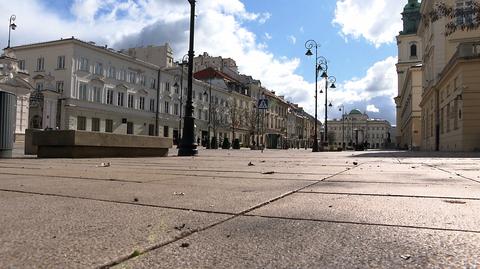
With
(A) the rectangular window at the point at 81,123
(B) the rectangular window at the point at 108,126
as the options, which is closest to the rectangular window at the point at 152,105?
(B) the rectangular window at the point at 108,126

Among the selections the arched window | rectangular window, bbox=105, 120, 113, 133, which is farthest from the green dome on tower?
rectangular window, bbox=105, 120, 113, 133

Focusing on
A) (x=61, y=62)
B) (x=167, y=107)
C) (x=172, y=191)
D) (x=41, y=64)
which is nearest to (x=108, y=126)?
(x=61, y=62)

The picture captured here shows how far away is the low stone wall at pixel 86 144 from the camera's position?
11.6 m

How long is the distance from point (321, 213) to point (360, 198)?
0.98 metres

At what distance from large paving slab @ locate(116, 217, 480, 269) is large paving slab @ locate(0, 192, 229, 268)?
19 centimetres

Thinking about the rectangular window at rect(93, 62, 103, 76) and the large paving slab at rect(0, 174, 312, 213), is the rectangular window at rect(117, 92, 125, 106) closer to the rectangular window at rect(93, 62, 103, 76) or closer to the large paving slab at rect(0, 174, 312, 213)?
the rectangular window at rect(93, 62, 103, 76)

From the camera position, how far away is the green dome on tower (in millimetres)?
87062

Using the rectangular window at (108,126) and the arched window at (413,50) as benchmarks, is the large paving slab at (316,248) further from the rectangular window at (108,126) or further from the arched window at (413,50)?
the arched window at (413,50)

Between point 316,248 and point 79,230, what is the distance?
1323 millimetres

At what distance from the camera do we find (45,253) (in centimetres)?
200

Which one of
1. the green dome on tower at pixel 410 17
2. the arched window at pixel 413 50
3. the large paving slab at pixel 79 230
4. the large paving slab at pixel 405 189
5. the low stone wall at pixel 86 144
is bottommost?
the large paving slab at pixel 79 230

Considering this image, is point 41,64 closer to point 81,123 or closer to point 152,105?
point 81,123

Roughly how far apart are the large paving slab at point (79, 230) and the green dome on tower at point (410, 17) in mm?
92141

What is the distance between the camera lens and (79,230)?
2.50m
